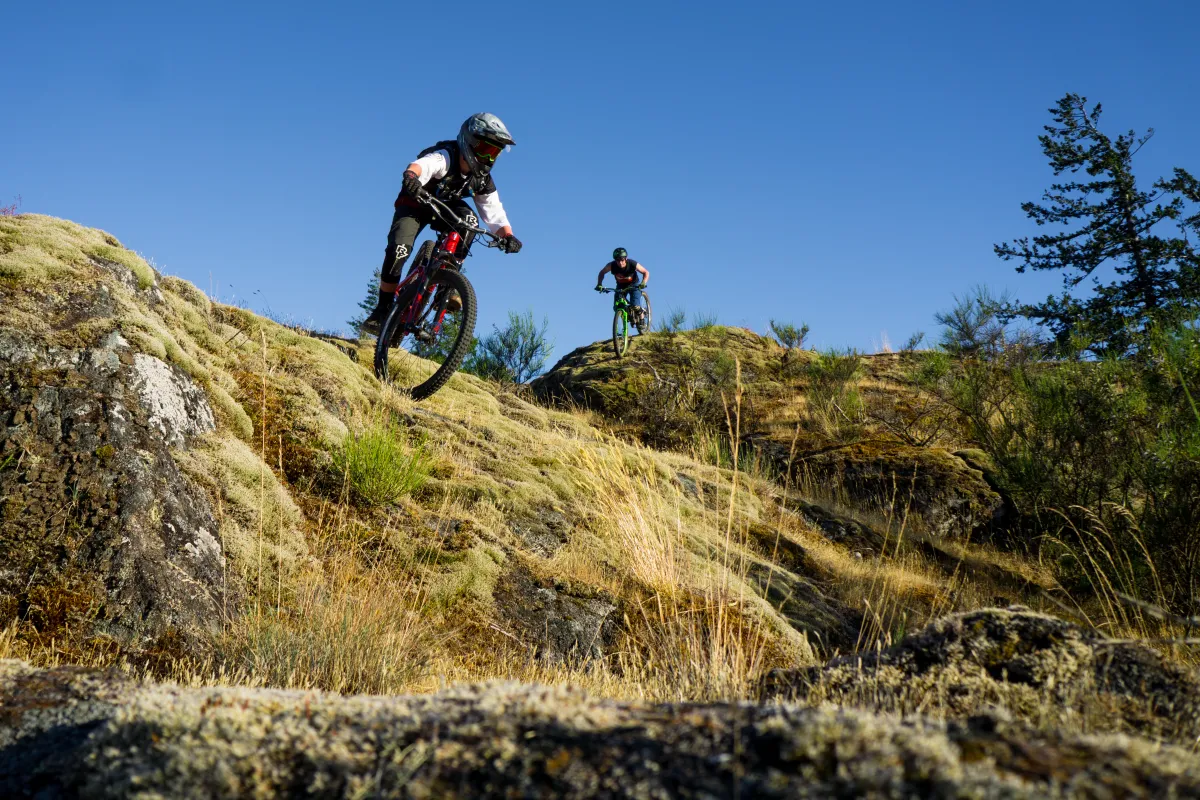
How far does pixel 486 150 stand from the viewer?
24.1ft

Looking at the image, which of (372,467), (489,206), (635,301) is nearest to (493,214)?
(489,206)

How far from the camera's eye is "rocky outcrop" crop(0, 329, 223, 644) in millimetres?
3139

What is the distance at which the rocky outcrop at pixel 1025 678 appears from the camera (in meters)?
1.56

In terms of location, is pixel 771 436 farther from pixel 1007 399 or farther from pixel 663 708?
pixel 663 708

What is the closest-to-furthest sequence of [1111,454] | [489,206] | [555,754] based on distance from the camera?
[555,754]
[489,206]
[1111,454]

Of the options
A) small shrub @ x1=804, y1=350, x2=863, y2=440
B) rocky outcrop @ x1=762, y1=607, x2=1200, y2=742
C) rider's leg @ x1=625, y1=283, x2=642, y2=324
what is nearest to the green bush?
small shrub @ x1=804, y1=350, x2=863, y2=440

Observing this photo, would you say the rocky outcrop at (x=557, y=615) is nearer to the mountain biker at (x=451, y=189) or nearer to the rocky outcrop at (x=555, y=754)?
the rocky outcrop at (x=555, y=754)

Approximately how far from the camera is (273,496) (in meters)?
4.49

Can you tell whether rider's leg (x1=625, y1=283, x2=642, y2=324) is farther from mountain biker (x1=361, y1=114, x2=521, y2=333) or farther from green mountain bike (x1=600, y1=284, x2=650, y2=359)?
mountain biker (x1=361, y1=114, x2=521, y2=333)

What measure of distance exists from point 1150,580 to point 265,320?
8885mm

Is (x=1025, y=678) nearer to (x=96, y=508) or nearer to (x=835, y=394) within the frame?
(x=96, y=508)

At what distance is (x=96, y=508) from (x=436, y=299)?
176 inches

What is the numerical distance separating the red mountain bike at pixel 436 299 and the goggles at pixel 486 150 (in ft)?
1.87

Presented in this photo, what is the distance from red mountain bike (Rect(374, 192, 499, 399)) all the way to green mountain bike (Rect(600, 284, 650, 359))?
10.3 m
